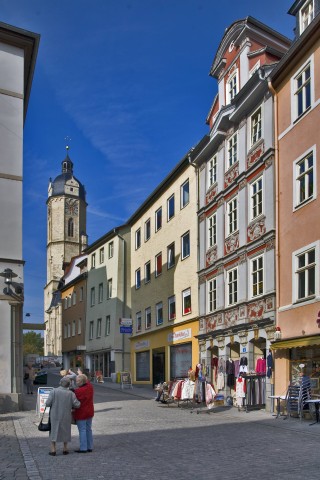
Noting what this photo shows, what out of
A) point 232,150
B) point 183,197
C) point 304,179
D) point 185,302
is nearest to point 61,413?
point 304,179

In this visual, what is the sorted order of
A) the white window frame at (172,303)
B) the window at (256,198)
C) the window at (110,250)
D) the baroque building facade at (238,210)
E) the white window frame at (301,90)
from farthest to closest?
the window at (110,250) < the white window frame at (172,303) < the window at (256,198) < the baroque building facade at (238,210) < the white window frame at (301,90)

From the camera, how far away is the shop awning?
18594mm

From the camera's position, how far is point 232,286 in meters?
26.8

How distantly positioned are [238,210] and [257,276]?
3.19 meters

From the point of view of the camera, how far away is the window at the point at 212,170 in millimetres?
29656

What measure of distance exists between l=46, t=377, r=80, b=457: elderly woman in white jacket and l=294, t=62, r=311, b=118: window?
42.0 ft

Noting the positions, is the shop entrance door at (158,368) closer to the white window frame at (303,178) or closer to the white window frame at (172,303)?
the white window frame at (172,303)

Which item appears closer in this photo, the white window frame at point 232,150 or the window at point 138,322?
the white window frame at point 232,150

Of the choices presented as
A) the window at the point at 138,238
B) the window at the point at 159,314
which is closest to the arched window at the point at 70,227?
the window at the point at 138,238

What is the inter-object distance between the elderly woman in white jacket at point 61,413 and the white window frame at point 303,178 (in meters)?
10.8

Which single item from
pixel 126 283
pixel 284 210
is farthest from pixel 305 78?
pixel 126 283

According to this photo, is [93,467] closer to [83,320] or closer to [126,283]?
[126,283]

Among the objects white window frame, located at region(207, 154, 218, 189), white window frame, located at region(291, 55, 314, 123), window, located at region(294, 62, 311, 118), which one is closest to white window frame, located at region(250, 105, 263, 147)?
white window frame, located at region(291, 55, 314, 123)

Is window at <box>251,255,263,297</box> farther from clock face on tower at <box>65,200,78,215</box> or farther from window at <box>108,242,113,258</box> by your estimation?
clock face on tower at <box>65,200,78,215</box>
